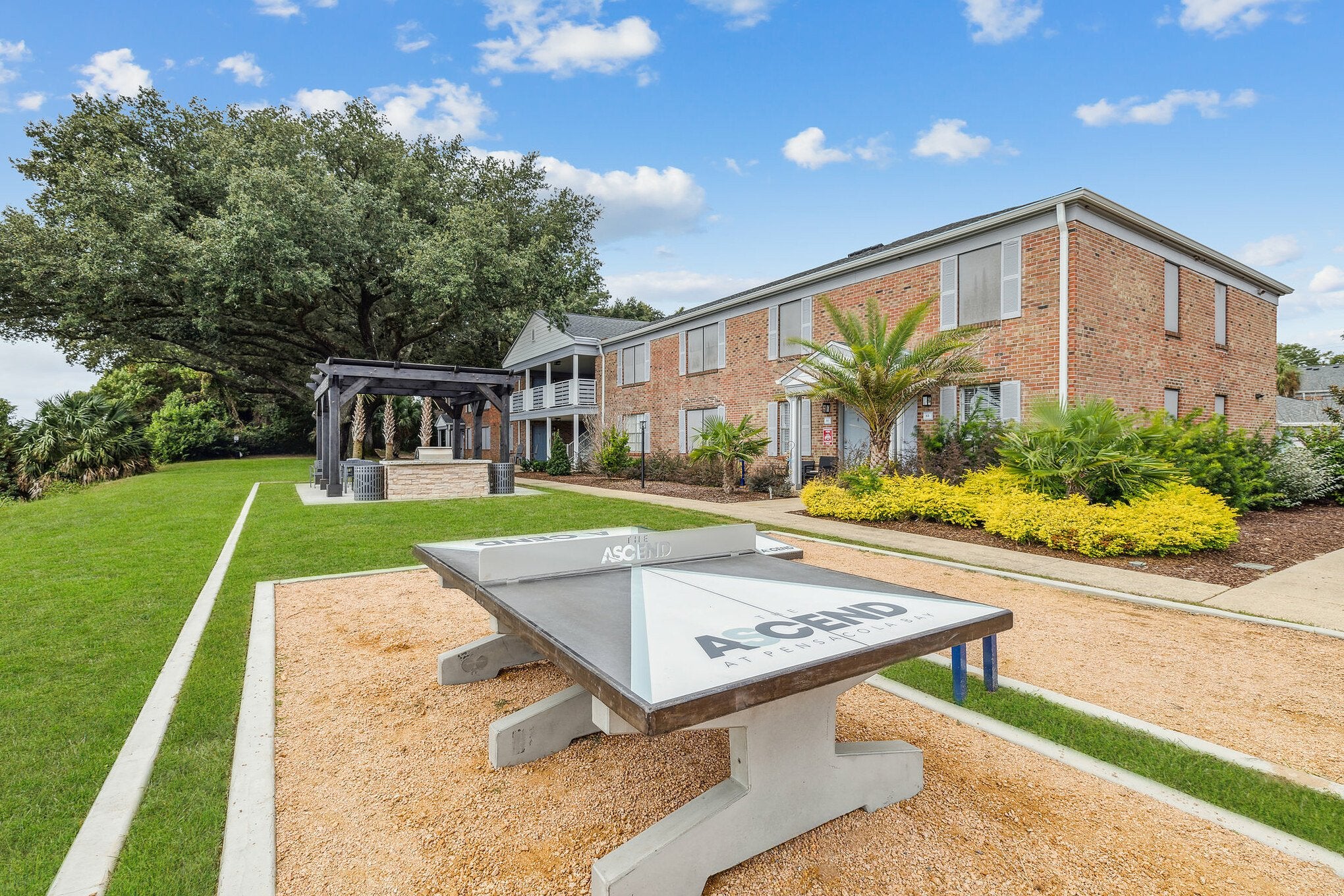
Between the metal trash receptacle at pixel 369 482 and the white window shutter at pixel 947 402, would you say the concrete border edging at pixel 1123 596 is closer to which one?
the white window shutter at pixel 947 402

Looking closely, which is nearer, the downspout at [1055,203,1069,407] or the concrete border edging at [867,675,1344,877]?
the concrete border edging at [867,675,1344,877]

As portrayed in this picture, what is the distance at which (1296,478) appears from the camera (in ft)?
36.8

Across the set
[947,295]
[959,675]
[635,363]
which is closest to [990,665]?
[959,675]

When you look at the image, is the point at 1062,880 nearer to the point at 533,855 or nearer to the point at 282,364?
the point at 533,855

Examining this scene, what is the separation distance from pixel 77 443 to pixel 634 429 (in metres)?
17.0

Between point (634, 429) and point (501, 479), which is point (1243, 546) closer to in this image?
point (501, 479)

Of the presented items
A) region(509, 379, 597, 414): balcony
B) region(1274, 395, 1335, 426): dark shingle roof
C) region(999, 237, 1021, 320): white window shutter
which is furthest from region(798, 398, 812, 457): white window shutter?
region(1274, 395, 1335, 426): dark shingle roof

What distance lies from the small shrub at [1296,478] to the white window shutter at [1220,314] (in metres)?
4.04

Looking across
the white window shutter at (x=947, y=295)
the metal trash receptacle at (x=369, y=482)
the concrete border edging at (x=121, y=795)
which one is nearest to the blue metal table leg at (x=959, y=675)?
the concrete border edging at (x=121, y=795)

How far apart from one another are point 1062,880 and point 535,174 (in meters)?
31.5

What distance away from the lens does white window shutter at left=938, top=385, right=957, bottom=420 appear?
12406mm

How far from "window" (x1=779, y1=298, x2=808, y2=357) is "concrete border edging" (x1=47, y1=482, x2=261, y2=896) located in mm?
13927

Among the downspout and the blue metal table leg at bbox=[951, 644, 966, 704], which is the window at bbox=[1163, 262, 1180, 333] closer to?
the downspout

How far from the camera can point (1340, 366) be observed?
114ft
